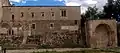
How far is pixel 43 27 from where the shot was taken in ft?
153

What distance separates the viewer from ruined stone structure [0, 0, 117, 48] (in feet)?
149

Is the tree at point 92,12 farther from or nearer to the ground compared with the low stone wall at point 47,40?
farther from the ground

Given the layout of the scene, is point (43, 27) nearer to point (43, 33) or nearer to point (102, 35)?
point (43, 33)

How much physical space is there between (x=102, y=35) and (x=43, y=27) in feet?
34.2

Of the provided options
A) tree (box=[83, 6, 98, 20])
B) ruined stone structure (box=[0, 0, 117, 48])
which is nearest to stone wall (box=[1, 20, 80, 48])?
ruined stone structure (box=[0, 0, 117, 48])

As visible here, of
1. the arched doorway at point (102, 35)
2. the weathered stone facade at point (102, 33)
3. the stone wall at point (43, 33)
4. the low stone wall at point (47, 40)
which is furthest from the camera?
the stone wall at point (43, 33)

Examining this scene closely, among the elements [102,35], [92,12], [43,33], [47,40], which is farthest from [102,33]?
[92,12]

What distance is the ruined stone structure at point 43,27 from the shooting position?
45.6 meters

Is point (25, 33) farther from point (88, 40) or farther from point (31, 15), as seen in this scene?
point (88, 40)

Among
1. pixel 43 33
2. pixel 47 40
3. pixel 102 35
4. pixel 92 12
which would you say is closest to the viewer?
pixel 102 35

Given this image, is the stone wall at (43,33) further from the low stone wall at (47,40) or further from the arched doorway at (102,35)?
the arched doorway at (102,35)

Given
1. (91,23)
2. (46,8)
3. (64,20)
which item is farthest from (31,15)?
(91,23)

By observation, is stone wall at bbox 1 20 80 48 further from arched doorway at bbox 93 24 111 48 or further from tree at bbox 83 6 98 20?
tree at bbox 83 6 98 20

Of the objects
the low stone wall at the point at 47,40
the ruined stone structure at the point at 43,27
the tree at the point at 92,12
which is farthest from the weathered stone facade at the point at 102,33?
the tree at the point at 92,12
